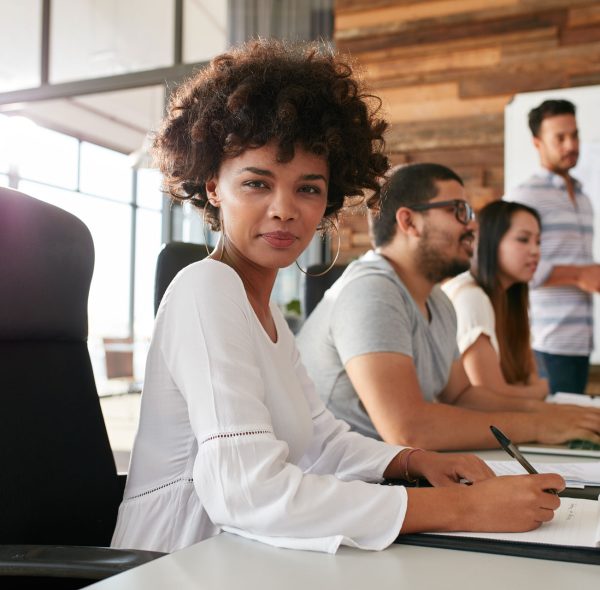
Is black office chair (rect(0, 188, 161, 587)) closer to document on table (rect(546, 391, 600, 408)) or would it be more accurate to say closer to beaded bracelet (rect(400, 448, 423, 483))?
beaded bracelet (rect(400, 448, 423, 483))

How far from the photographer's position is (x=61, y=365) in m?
1.07

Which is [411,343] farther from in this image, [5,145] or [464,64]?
[5,145]

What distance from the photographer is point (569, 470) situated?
43.8 inches

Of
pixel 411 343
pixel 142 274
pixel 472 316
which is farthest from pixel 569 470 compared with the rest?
pixel 142 274

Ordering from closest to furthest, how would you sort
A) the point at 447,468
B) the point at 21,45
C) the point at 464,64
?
the point at 447,468 < the point at 464,64 < the point at 21,45

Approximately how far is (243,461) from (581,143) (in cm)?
310

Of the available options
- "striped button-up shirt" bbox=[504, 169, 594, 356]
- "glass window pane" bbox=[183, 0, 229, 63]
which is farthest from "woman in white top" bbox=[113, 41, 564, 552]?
"glass window pane" bbox=[183, 0, 229, 63]

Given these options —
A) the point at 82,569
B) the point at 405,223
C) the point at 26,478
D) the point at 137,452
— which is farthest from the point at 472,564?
the point at 405,223

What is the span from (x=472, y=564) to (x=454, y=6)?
3414 mm

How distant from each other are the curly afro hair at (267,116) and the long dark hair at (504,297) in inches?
52.7

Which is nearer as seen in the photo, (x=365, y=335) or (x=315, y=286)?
(x=365, y=335)

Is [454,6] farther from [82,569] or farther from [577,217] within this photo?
[82,569]

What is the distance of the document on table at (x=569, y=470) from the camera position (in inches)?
40.8

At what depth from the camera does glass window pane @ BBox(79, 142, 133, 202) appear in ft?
23.4
